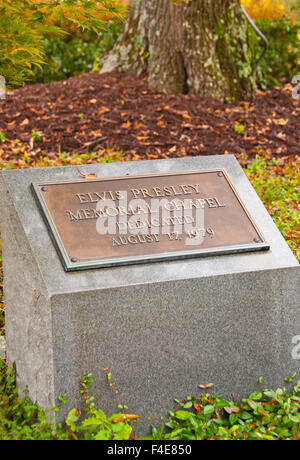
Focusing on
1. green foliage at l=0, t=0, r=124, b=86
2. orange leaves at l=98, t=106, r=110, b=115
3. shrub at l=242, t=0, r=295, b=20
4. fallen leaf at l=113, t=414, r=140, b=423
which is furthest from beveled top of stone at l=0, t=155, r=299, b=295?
shrub at l=242, t=0, r=295, b=20

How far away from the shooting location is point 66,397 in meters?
2.64

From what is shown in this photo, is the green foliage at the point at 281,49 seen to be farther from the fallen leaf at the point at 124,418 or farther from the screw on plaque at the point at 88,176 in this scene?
the fallen leaf at the point at 124,418

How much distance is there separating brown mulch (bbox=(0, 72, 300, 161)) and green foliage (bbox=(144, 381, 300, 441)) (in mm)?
3520

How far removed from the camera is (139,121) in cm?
675

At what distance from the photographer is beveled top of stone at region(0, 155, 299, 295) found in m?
2.66

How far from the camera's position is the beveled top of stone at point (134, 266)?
2.66 metres

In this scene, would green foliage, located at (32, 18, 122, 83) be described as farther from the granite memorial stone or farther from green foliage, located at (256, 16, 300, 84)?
the granite memorial stone

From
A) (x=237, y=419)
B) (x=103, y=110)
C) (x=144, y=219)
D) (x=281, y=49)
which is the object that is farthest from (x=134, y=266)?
(x=281, y=49)

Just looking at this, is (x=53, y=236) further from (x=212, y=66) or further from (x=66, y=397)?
(x=212, y=66)

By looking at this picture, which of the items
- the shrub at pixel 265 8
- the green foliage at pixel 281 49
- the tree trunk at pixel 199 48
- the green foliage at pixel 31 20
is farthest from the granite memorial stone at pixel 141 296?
the shrub at pixel 265 8

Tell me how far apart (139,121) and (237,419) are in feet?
14.8

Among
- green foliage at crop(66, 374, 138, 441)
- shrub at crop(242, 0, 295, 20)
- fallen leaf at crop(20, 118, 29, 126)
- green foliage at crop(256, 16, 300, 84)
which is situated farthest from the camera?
shrub at crop(242, 0, 295, 20)

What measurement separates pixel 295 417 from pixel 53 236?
1451mm

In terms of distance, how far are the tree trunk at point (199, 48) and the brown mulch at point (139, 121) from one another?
0.62 ft
